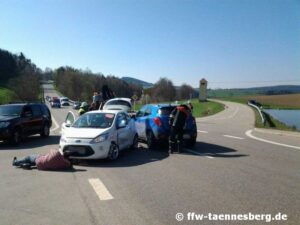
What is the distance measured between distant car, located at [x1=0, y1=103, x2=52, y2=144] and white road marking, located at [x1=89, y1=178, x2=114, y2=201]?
8.48 meters

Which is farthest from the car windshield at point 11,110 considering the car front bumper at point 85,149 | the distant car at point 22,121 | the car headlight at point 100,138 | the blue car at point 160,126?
the car headlight at point 100,138

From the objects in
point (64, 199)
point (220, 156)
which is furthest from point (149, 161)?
point (64, 199)

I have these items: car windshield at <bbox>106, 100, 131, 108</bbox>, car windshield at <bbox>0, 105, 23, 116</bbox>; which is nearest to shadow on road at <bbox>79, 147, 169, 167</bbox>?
car windshield at <bbox>0, 105, 23, 116</bbox>

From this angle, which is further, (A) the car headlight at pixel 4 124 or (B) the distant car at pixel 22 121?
(B) the distant car at pixel 22 121

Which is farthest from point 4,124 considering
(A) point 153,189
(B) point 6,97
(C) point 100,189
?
(B) point 6,97

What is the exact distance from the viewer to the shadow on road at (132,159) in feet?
37.1

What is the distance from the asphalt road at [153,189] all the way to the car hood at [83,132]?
0.83 meters

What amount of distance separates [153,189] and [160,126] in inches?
248

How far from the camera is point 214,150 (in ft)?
45.8

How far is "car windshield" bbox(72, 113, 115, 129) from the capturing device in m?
12.5

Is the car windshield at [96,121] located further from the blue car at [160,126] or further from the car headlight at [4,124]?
the car headlight at [4,124]

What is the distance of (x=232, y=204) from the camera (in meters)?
6.66

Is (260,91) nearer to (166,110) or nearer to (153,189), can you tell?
(166,110)

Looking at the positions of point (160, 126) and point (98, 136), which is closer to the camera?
point (98, 136)
